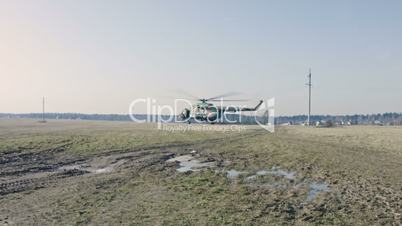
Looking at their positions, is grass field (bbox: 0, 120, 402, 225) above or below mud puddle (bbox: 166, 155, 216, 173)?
above

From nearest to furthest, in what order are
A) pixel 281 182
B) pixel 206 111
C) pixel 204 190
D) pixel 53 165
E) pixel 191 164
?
pixel 204 190
pixel 281 182
pixel 53 165
pixel 191 164
pixel 206 111

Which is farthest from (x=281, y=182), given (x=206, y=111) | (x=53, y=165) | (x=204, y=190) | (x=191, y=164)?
(x=206, y=111)

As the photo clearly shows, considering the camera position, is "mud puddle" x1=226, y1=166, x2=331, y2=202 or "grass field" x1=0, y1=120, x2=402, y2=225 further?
"mud puddle" x1=226, y1=166, x2=331, y2=202

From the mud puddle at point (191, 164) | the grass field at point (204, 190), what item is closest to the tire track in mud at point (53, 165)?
the grass field at point (204, 190)

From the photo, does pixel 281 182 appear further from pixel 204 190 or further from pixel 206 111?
pixel 206 111

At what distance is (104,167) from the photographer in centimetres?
2345

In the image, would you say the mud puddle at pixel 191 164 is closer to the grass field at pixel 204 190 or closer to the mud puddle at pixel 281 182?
the grass field at pixel 204 190

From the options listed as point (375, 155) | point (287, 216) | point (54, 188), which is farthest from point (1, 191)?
point (375, 155)

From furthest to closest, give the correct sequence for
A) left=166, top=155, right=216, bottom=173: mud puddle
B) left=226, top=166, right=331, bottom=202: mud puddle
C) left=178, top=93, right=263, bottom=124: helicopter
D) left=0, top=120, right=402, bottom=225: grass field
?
left=178, top=93, right=263, bottom=124: helicopter, left=166, top=155, right=216, bottom=173: mud puddle, left=226, top=166, right=331, bottom=202: mud puddle, left=0, top=120, right=402, bottom=225: grass field

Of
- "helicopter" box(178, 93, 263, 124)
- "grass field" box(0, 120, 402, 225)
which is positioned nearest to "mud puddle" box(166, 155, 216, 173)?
"grass field" box(0, 120, 402, 225)

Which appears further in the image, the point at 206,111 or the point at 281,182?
the point at 206,111

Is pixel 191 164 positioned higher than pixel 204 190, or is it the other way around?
pixel 204 190

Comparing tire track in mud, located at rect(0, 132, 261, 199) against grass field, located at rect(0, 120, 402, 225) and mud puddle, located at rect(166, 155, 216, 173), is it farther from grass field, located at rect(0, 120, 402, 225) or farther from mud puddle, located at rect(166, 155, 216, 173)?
mud puddle, located at rect(166, 155, 216, 173)

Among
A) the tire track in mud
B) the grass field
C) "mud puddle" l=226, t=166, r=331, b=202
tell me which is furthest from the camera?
the tire track in mud
